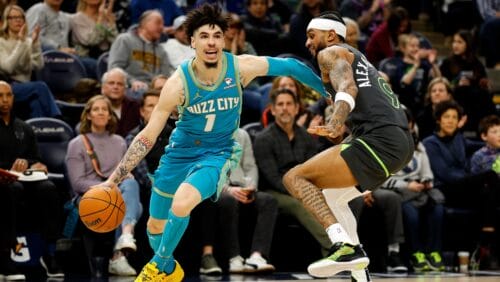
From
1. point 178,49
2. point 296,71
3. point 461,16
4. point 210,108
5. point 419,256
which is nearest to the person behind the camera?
point 210,108

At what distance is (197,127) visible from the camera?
311 inches

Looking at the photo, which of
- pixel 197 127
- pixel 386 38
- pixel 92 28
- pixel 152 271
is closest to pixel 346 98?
pixel 197 127

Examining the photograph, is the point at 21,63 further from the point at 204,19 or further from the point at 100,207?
the point at 100,207

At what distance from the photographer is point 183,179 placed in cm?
798

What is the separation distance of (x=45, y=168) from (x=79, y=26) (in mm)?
3131

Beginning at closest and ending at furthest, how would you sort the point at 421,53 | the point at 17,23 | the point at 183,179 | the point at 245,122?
the point at 183,179 → the point at 17,23 → the point at 245,122 → the point at 421,53

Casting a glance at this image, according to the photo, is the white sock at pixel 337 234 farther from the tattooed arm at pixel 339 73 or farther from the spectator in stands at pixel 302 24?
the spectator in stands at pixel 302 24

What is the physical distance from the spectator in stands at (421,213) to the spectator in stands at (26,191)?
362 cm

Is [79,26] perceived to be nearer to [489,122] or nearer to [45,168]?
[45,168]

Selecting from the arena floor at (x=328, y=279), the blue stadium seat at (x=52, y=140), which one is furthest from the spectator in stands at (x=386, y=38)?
the blue stadium seat at (x=52, y=140)

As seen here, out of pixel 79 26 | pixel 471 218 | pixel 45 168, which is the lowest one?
pixel 471 218

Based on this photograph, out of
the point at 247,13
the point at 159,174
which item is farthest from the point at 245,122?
the point at 159,174

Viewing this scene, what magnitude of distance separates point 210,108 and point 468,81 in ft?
21.4

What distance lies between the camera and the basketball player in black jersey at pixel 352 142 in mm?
7246
